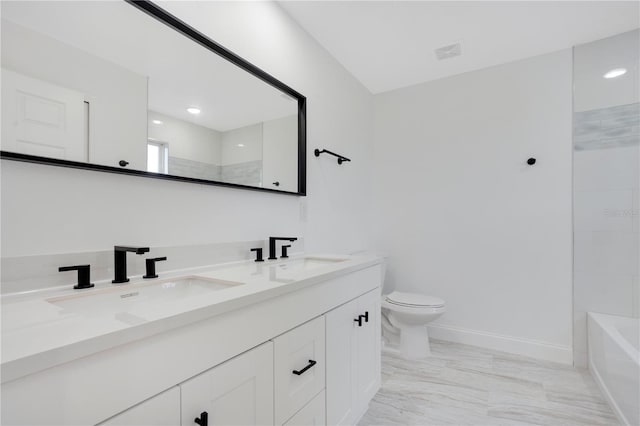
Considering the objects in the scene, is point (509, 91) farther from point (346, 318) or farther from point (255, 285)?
point (255, 285)

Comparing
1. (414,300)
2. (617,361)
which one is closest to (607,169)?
(617,361)

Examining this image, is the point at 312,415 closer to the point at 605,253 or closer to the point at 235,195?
the point at 235,195

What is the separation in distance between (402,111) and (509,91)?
0.88 metres

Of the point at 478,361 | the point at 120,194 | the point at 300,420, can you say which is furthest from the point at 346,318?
the point at 478,361

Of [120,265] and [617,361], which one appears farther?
[617,361]

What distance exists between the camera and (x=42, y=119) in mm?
895

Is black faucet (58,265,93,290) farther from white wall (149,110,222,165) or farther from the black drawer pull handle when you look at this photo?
the black drawer pull handle

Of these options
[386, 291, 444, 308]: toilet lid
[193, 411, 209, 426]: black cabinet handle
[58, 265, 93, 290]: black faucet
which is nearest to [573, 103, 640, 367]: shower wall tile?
[386, 291, 444, 308]: toilet lid

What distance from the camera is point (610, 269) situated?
2119mm

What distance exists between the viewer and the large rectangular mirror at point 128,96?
0.87 metres

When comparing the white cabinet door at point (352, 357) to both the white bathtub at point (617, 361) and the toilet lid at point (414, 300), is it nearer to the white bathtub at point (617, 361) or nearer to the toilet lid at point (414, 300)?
the toilet lid at point (414, 300)

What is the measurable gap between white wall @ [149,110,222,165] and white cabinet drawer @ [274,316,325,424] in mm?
851

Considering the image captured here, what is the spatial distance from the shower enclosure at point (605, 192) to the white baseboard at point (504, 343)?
10 cm

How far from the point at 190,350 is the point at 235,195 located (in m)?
0.95
